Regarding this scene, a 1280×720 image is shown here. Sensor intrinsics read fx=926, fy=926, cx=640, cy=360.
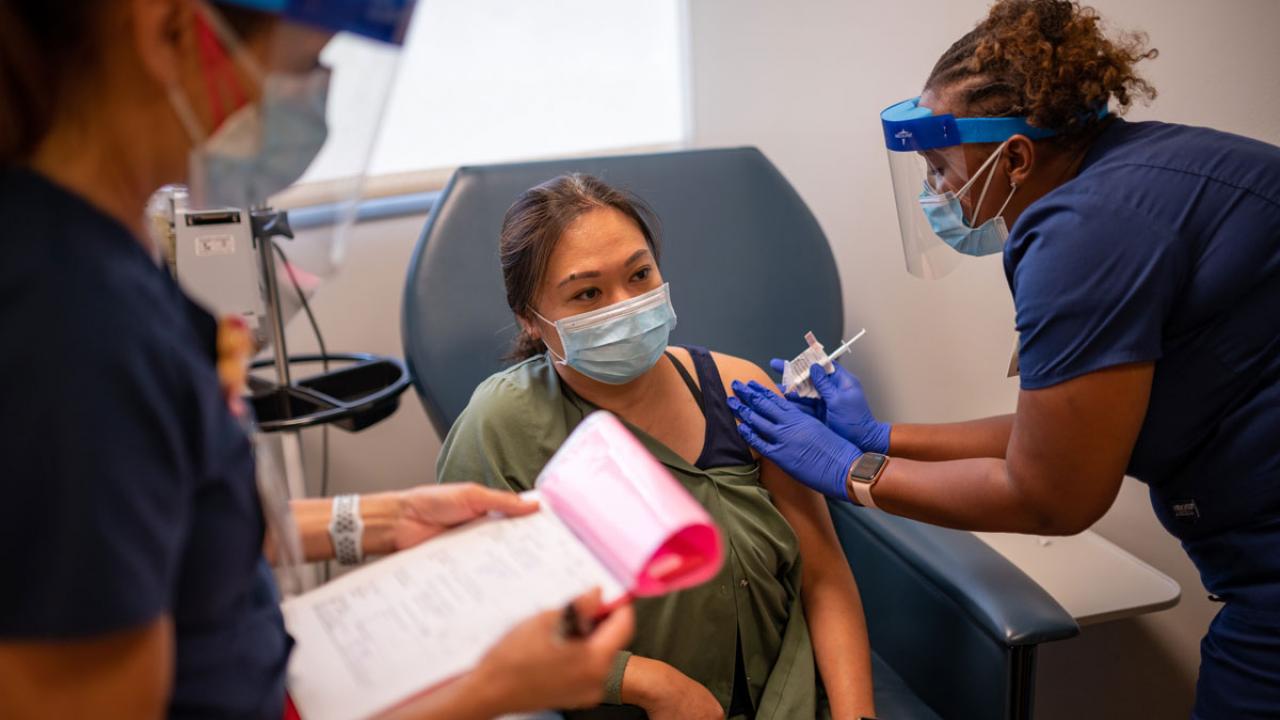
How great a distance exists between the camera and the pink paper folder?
0.87 m

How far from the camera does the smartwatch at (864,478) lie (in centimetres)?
146

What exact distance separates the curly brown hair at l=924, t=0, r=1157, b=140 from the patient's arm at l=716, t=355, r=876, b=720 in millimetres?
638

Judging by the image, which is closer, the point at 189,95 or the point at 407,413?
the point at 189,95

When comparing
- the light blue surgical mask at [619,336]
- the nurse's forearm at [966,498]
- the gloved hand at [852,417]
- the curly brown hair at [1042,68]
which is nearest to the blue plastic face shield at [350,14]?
the light blue surgical mask at [619,336]

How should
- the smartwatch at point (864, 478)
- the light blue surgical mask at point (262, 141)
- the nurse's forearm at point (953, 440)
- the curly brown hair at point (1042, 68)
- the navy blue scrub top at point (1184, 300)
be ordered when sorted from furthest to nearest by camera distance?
the nurse's forearm at point (953, 440) → the smartwatch at point (864, 478) → the curly brown hair at point (1042, 68) → the navy blue scrub top at point (1184, 300) → the light blue surgical mask at point (262, 141)

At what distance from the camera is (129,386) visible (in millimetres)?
580

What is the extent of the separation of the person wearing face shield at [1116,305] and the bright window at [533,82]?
4.86 ft

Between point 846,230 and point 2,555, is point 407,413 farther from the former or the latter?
point 2,555

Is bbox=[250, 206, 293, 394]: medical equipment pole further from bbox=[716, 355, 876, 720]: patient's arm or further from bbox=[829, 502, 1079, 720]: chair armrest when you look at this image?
bbox=[829, 502, 1079, 720]: chair armrest

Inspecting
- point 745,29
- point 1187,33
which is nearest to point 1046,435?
point 1187,33

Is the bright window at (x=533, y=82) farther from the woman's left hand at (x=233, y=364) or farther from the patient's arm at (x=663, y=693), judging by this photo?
the woman's left hand at (x=233, y=364)

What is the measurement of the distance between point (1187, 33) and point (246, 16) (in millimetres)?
1610

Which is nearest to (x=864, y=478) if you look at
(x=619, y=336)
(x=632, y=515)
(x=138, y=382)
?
(x=619, y=336)

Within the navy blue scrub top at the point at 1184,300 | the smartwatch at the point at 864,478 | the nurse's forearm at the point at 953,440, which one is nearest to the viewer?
the navy blue scrub top at the point at 1184,300
